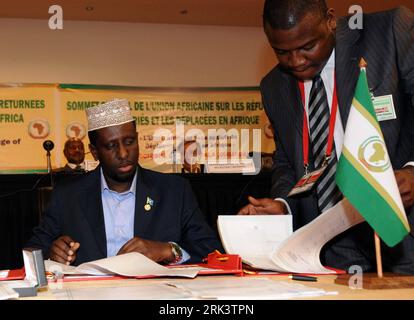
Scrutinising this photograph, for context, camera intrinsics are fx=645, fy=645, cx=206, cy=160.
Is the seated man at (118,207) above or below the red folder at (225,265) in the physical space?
above

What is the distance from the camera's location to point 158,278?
160cm

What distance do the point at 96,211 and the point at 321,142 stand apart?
3.43 ft

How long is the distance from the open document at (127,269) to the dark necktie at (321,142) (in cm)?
55

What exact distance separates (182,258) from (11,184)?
260 centimetres

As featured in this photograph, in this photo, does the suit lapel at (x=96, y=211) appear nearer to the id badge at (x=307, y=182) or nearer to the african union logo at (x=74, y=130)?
the id badge at (x=307, y=182)

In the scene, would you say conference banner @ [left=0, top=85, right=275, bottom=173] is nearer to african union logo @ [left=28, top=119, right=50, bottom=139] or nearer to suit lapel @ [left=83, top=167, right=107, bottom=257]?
african union logo @ [left=28, top=119, right=50, bottom=139]

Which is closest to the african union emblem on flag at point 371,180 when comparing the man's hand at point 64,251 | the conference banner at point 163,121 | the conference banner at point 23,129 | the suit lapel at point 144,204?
the man's hand at point 64,251

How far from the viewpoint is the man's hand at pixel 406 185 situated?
5.06 feet

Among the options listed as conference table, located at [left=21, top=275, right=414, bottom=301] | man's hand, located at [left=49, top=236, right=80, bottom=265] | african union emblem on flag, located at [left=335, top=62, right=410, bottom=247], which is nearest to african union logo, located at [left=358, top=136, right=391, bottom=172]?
african union emblem on flag, located at [left=335, top=62, right=410, bottom=247]

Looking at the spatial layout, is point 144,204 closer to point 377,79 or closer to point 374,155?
point 377,79

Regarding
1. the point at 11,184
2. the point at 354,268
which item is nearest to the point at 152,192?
the point at 354,268

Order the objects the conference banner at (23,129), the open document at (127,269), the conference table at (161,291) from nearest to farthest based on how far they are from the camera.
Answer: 1. the conference table at (161,291)
2. the open document at (127,269)
3. the conference banner at (23,129)

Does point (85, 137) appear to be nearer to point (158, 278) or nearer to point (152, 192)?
point (152, 192)

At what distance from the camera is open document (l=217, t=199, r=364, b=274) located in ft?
5.01
